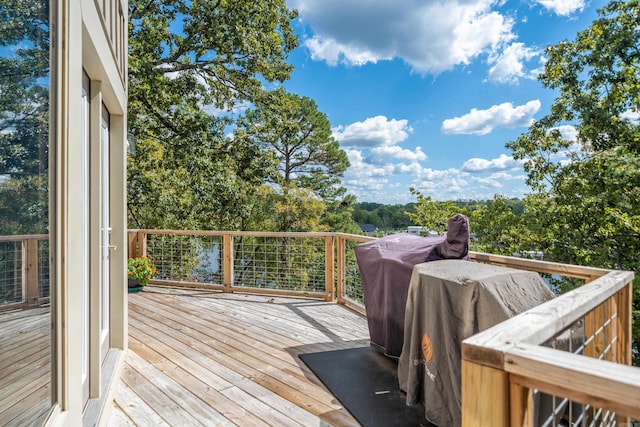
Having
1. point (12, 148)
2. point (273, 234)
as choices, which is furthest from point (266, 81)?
point (12, 148)

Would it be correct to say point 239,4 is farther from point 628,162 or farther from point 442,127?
point 442,127

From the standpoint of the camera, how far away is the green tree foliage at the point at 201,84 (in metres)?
7.60

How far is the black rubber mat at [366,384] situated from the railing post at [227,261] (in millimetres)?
2605

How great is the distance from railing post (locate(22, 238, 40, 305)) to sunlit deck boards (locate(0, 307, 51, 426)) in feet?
0.13

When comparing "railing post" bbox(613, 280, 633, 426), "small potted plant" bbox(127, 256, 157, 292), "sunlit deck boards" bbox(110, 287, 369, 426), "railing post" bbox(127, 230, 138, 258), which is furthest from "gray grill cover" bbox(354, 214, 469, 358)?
"railing post" bbox(127, 230, 138, 258)

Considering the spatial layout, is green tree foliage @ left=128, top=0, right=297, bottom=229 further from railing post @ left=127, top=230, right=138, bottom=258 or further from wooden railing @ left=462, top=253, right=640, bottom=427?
wooden railing @ left=462, top=253, right=640, bottom=427

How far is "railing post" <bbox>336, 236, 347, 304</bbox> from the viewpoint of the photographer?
4531 mm

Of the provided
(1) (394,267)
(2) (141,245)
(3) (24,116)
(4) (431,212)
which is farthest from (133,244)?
(4) (431,212)

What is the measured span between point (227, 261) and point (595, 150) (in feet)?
25.9

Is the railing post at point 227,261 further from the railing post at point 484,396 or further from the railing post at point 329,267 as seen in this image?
the railing post at point 484,396

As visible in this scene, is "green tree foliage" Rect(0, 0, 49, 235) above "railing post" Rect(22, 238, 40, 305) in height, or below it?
above

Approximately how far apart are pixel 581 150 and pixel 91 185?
9.70m

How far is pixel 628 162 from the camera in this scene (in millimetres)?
6328

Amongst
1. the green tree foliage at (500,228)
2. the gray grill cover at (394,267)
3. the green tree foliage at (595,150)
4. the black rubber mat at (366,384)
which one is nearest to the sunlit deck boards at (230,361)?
the black rubber mat at (366,384)
